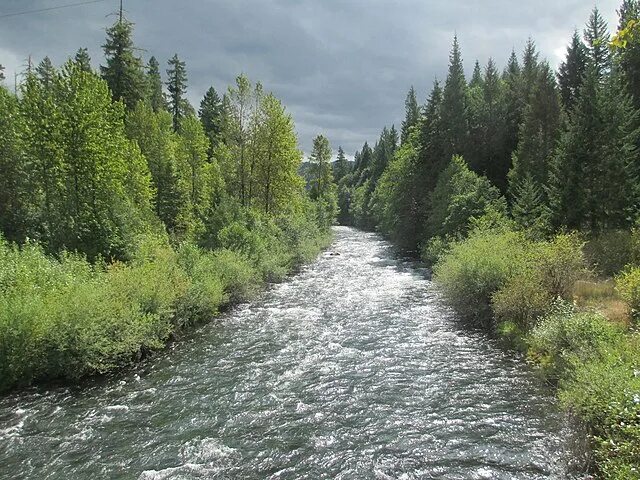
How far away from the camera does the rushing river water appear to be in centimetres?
1030

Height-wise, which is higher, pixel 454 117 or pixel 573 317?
pixel 454 117

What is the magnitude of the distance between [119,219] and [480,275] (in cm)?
1960

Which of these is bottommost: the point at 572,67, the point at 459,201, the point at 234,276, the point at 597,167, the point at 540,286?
the point at 234,276

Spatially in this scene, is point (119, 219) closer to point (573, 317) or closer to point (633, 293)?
point (573, 317)

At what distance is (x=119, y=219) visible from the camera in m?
24.9

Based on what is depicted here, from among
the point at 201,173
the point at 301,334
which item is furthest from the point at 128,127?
the point at 301,334

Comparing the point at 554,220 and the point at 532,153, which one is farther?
the point at 532,153

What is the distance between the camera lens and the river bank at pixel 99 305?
1414cm

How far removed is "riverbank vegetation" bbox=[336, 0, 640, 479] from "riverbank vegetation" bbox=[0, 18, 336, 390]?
13713 millimetres

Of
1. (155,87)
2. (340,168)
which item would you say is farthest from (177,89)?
(340,168)

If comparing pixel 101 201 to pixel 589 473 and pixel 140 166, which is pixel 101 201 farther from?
pixel 589 473

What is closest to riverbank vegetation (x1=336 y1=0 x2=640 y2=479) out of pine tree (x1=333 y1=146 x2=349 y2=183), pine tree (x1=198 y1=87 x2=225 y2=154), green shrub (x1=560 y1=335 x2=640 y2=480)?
green shrub (x1=560 y1=335 x2=640 y2=480)

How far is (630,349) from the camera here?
38.0 feet

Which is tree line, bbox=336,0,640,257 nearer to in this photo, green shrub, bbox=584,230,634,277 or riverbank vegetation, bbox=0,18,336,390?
green shrub, bbox=584,230,634,277
